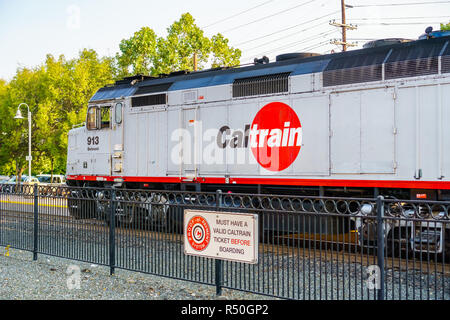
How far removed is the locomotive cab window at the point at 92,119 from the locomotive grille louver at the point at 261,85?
5.71 metres

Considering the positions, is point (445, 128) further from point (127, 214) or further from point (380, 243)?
point (127, 214)

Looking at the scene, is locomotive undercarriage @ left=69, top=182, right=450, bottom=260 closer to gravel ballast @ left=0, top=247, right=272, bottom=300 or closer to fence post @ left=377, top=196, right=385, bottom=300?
fence post @ left=377, top=196, right=385, bottom=300

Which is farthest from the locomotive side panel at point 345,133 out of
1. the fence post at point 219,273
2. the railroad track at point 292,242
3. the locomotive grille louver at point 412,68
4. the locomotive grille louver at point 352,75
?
the fence post at point 219,273

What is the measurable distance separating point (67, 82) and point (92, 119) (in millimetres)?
24224

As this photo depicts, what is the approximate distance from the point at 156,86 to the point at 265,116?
4.24 m

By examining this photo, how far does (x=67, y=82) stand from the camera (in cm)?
3788

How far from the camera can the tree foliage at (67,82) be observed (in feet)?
105

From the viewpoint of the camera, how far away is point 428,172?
893 cm

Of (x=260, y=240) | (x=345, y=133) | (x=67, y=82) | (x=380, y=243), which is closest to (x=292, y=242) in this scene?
(x=380, y=243)

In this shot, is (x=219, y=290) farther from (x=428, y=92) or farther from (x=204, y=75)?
(x=204, y=75)

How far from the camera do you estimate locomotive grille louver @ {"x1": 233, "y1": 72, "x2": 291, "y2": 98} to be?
1121cm

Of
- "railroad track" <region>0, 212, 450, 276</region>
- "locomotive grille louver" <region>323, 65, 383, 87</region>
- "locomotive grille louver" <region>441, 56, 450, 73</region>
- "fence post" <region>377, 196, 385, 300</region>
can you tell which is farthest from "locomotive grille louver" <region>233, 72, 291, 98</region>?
"fence post" <region>377, 196, 385, 300</region>
